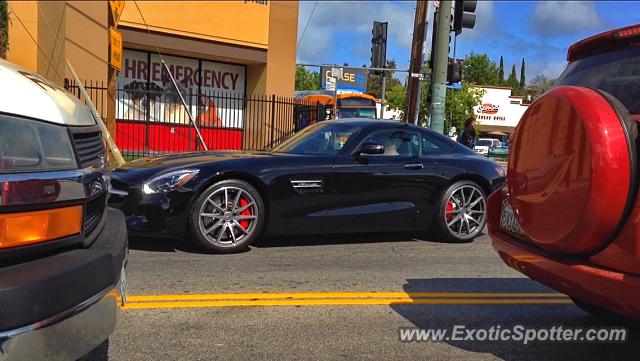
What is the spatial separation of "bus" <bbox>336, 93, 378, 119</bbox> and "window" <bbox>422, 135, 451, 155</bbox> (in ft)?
61.8

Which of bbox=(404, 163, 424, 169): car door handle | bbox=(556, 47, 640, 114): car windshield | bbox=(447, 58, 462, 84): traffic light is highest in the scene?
bbox=(447, 58, 462, 84): traffic light

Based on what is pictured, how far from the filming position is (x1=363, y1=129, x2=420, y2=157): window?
21.9 ft

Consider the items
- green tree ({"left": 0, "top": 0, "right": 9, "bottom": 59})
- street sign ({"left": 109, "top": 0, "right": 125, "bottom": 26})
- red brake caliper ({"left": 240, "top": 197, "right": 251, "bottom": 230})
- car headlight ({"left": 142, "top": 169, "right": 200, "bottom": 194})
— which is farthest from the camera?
green tree ({"left": 0, "top": 0, "right": 9, "bottom": 59})

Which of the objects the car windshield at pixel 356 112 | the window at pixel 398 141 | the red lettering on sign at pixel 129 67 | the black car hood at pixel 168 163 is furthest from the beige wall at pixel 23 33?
the car windshield at pixel 356 112

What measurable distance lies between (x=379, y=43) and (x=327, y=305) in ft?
46.2

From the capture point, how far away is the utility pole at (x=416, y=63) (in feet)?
45.4

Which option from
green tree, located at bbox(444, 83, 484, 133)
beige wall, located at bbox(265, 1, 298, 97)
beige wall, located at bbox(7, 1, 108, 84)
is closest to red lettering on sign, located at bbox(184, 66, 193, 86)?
beige wall, located at bbox(265, 1, 298, 97)

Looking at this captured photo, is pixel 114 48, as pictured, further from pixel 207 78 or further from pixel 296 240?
pixel 207 78

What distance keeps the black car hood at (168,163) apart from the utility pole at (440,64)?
279 inches

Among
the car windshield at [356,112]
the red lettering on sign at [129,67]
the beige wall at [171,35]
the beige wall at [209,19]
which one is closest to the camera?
the beige wall at [171,35]

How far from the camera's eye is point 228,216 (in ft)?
19.2

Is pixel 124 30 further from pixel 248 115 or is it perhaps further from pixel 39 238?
pixel 39 238

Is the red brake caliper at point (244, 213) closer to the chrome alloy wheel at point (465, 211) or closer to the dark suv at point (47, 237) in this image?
the chrome alloy wheel at point (465, 211)

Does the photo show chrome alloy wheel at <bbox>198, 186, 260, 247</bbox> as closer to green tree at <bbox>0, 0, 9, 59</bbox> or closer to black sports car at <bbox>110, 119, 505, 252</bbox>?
black sports car at <bbox>110, 119, 505, 252</bbox>
